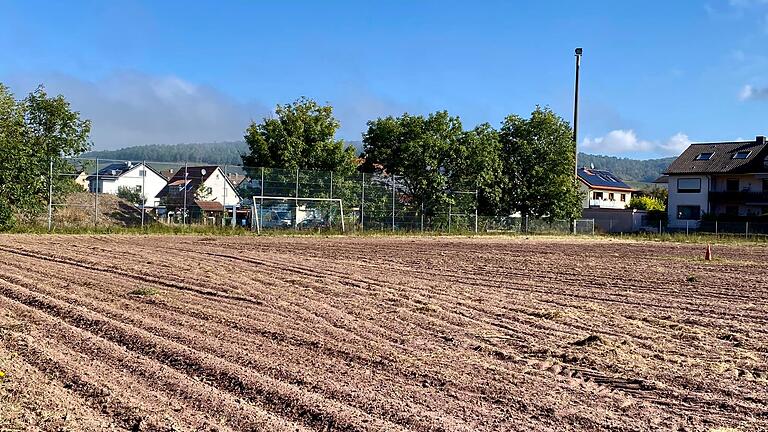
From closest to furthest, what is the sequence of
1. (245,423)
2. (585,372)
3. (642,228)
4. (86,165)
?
1. (245,423)
2. (585,372)
3. (86,165)
4. (642,228)

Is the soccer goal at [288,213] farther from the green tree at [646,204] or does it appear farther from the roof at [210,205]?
the green tree at [646,204]

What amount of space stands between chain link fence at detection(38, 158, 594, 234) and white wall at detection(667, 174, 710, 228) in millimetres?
23767

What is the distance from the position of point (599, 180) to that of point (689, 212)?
22.1 metres

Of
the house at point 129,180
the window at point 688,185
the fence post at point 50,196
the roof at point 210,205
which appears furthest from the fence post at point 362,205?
the window at point 688,185

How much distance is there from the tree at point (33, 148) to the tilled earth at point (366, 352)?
43.2 ft

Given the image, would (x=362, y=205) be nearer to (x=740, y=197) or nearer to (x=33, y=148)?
(x=33, y=148)

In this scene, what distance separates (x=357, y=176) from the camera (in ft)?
110

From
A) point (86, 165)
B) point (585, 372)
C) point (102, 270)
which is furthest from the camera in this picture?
point (86, 165)

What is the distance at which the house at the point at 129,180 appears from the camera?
27.1 meters

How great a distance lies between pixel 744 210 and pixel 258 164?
37.0 meters

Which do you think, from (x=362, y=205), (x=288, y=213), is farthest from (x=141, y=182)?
(x=362, y=205)

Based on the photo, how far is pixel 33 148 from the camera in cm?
2608

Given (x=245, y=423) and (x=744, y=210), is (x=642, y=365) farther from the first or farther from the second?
(x=744, y=210)

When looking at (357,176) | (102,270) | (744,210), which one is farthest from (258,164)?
(744,210)
